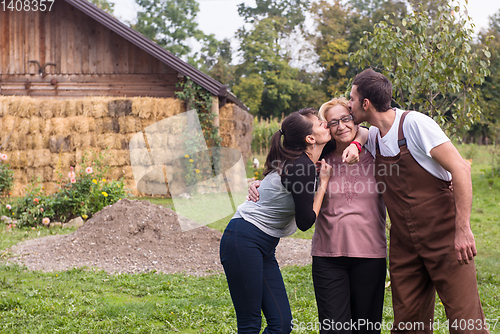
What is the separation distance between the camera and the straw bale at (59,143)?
34.5ft

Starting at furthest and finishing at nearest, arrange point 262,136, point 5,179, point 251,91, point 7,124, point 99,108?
point 251,91 → point 262,136 → point 99,108 → point 7,124 → point 5,179

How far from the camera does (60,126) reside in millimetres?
10500

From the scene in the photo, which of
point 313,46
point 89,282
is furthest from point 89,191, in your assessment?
point 313,46

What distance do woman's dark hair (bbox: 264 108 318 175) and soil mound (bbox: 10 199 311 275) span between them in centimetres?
336

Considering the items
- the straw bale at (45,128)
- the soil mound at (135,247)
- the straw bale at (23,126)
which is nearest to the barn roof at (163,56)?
the straw bale at (45,128)

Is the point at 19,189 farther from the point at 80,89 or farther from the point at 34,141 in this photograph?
the point at 80,89

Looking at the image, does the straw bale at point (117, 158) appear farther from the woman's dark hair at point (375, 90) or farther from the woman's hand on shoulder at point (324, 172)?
the woman's dark hair at point (375, 90)

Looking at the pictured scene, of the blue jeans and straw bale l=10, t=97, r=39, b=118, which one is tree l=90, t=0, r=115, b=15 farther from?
the blue jeans

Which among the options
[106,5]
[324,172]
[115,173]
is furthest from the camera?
[106,5]

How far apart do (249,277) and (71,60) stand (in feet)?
38.7

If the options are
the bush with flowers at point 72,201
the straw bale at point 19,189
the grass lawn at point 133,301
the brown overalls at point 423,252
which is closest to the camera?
the brown overalls at point 423,252

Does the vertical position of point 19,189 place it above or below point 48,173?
below

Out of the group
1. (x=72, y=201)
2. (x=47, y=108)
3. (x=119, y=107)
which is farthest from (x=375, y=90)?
(x=47, y=108)

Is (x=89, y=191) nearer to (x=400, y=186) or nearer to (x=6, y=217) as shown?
(x=6, y=217)
